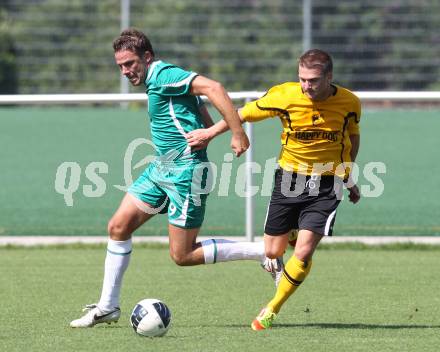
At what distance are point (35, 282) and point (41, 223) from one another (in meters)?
3.79

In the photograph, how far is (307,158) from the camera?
718cm

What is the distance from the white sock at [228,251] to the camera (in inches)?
292

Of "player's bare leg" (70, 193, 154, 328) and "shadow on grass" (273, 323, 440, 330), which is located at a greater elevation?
"player's bare leg" (70, 193, 154, 328)

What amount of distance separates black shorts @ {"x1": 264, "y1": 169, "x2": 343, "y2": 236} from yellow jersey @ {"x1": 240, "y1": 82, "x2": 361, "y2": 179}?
0.20ft

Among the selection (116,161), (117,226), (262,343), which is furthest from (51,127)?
(262,343)

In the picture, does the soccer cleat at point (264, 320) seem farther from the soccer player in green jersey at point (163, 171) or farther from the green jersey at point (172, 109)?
the green jersey at point (172, 109)

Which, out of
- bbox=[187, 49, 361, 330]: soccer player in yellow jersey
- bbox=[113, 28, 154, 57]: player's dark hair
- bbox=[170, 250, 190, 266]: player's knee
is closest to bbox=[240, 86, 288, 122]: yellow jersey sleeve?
bbox=[187, 49, 361, 330]: soccer player in yellow jersey

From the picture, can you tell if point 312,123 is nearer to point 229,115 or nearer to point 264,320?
point 229,115

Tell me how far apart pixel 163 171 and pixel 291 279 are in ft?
3.43

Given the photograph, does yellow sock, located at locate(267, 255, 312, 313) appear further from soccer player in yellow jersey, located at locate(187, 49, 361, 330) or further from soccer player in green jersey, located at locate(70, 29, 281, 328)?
soccer player in green jersey, located at locate(70, 29, 281, 328)

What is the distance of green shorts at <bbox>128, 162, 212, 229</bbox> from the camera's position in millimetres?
7141

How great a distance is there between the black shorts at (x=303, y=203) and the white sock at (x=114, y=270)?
944 millimetres

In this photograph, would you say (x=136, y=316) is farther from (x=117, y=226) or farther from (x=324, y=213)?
(x=324, y=213)
